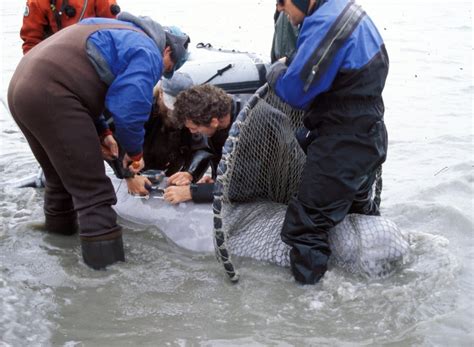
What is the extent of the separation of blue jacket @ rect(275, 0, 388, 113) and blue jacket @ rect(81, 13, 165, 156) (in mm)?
815

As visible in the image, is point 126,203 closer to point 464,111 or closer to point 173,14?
point 464,111

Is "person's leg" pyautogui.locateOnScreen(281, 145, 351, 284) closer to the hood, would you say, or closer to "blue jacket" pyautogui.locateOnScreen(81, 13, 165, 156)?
"blue jacket" pyautogui.locateOnScreen(81, 13, 165, 156)

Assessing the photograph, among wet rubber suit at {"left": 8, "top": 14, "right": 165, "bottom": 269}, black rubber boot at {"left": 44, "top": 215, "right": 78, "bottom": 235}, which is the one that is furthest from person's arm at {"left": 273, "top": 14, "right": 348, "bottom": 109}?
black rubber boot at {"left": 44, "top": 215, "right": 78, "bottom": 235}

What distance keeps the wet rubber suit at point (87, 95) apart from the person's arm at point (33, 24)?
5.19ft

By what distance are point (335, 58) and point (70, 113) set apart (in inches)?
63.2

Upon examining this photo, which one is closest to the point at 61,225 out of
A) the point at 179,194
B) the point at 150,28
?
the point at 179,194

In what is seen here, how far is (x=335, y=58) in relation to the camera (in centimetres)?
359

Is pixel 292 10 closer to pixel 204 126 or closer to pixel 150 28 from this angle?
pixel 150 28

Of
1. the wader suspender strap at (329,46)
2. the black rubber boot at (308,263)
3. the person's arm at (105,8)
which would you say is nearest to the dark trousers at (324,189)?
the black rubber boot at (308,263)

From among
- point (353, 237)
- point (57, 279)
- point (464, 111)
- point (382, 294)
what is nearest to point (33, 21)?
point (57, 279)

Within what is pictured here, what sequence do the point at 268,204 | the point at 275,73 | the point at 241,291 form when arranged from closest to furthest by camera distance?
1. the point at 275,73
2. the point at 241,291
3. the point at 268,204

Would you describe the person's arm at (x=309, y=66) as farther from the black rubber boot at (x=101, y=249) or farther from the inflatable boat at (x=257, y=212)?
the black rubber boot at (x=101, y=249)

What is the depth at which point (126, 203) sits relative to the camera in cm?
502

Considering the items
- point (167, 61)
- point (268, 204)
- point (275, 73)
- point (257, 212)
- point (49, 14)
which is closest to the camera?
point (275, 73)
